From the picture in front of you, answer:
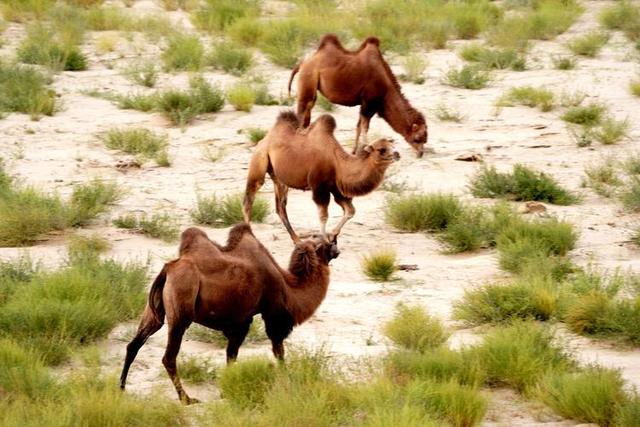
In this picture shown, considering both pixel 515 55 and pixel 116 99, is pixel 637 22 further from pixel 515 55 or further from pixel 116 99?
pixel 116 99

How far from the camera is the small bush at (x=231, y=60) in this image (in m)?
21.0

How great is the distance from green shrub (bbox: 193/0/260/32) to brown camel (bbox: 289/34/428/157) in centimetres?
795

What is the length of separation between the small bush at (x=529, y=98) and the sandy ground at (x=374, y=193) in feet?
0.79

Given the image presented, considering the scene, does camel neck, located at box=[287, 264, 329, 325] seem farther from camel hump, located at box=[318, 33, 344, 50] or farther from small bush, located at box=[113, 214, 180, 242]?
camel hump, located at box=[318, 33, 344, 50]

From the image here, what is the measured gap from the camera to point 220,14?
963 inches

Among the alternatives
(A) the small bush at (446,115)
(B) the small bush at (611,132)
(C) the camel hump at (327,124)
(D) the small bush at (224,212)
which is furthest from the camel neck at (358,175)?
(A) the small bush at (446,115)

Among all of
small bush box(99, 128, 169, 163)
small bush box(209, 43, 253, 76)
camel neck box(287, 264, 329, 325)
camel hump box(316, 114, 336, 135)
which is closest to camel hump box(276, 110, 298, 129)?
camel hump box(316, 114, 336, 135)

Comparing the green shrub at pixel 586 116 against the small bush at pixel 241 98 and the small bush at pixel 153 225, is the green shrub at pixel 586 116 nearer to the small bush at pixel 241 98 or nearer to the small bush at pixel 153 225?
the small bush at pixel 241 98

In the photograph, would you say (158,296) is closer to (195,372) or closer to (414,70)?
(195,372)

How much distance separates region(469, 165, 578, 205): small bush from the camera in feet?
49.1

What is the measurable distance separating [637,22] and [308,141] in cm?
1153

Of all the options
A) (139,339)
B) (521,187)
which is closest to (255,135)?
(521,187)

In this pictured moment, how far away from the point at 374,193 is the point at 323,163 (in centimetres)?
262

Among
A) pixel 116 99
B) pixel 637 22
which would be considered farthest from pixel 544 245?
pixel 637 22
